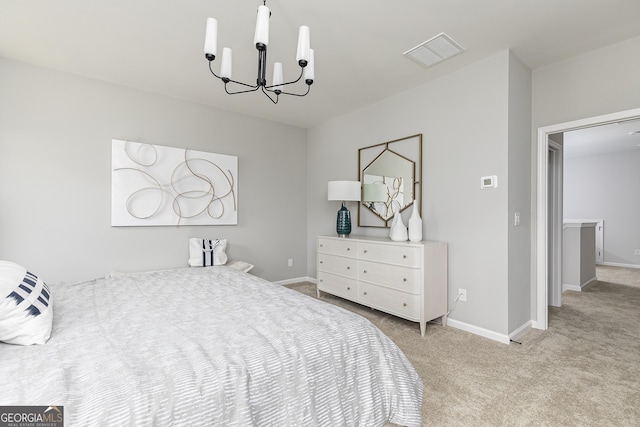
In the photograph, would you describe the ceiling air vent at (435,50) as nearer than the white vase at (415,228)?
Yes

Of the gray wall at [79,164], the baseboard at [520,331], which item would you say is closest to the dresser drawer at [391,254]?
the baseboard at [520,331]

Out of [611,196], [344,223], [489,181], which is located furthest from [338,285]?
[611,196]

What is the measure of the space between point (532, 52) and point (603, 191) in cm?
604

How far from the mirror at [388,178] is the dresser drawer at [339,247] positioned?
524 millimetres

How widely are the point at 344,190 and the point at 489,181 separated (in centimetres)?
156

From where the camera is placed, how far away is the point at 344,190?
364cm

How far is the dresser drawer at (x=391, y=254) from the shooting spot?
2.72 m

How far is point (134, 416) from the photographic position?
0.82m

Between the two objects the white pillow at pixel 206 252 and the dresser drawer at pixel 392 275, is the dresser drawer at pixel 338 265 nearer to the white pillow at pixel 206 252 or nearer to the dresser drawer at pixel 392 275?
the dresser drawer at pixel 392 275

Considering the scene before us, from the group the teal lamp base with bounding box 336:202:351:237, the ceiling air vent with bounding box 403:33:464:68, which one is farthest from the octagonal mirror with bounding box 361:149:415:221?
the ceiling air vent with bounding box 403:33:464:68

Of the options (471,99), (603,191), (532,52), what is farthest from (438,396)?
(603,191)

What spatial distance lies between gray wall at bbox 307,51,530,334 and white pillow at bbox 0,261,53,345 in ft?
9.80

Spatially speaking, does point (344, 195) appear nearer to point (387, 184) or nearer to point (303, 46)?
point (387, 184)

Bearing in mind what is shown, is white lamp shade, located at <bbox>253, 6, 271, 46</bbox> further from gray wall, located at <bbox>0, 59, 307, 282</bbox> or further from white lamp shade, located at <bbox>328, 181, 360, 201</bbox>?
gray wall, located at <bbox>0, 59, 307, 282</bbox>
